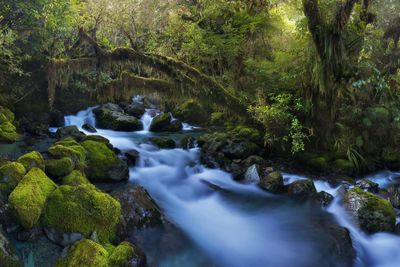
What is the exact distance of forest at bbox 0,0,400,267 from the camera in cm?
586

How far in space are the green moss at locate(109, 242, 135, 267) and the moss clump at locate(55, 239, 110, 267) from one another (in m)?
0.10

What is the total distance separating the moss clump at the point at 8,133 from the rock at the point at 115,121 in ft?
13.7

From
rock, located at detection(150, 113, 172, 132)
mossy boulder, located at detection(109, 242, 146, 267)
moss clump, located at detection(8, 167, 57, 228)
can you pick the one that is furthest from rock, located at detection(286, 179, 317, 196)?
rock, located at detection(150, 113, 172, 132)

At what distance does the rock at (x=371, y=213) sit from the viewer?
6.90 metres

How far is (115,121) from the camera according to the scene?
14.9m

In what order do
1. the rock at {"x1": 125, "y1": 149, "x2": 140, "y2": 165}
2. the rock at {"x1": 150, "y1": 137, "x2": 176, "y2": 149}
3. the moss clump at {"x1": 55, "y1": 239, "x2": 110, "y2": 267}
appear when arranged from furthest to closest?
1. the rock at {"x1": 150, "y1": 137, "x2": 176, "y2": 149}
2. the rock at {"x1": 125, "y1": 149, "x2": 140, "y2": 165}
3. the moss clump at {"x1": 55, "y1": 239, "x2": 110, "y2": 267}

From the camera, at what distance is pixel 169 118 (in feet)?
51.6

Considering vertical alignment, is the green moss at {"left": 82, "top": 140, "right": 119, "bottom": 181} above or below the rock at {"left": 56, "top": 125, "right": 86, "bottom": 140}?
above

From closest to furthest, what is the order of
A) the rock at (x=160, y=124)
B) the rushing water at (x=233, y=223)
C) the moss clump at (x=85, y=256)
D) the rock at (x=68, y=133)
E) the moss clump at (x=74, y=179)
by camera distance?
the moss clump at (x=85, y=256) → the rushing water at (x=233, y=223) → the moss clump at (x=74, y=179) → the rock at (x=68, y=133) → the rock at (x=160, y=124)

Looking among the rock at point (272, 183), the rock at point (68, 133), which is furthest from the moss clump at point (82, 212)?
the rock at point (68, 133)

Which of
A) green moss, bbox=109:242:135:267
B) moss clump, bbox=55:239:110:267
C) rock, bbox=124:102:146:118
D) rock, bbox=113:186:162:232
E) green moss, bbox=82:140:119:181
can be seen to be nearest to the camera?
moss clump, bbox=55:239:110:267

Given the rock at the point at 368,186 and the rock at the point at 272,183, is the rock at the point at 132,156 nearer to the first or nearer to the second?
the rock at the point at 272,183

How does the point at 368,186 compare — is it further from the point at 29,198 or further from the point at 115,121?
the point at 115,121

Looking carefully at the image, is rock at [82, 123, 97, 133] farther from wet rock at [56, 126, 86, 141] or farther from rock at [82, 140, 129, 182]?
rock at [82, 140, 129, 182]
